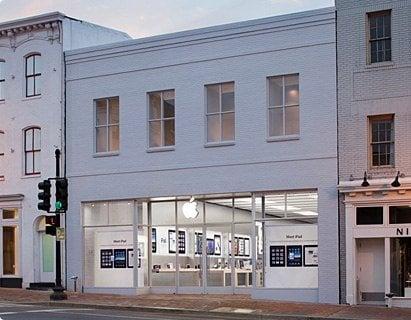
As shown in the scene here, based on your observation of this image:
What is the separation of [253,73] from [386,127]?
5008 millimetres

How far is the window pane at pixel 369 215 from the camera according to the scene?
2736 centimetres

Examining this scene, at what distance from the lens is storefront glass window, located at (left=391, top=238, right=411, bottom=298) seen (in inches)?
1063

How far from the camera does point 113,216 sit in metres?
33.2

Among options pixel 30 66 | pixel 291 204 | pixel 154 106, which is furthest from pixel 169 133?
pixel 30 66

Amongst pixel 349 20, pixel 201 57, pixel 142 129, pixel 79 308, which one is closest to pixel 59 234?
pixel 79 308

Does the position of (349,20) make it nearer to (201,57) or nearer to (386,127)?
(386,127)

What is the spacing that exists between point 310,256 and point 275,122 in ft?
15.2

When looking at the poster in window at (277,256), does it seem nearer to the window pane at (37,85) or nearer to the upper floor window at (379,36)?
the upper floor window at (379,36)

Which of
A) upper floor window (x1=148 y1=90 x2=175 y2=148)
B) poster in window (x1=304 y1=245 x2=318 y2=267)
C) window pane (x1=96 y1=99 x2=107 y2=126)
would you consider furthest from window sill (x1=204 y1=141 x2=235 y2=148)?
window pane (x1=96 y1=99 x2=107 y2=126)

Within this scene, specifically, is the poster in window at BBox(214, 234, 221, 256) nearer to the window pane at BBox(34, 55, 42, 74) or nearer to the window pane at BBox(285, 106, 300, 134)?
the window pane at BBox(285, 106, 300, 134)

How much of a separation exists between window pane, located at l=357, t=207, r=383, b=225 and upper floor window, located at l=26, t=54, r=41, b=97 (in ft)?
47.2

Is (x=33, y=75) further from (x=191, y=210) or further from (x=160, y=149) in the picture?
(x=191, y=210)

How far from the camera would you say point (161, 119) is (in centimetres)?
3216

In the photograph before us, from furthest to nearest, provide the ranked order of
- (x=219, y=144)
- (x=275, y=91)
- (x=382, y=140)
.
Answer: (x=219, y=144)
(x=275, y=91)
(x=382, y=140)
